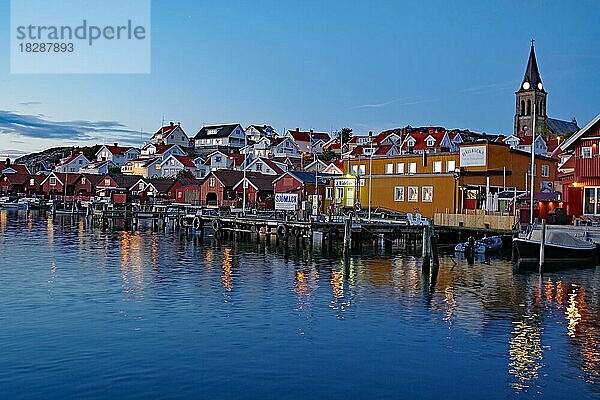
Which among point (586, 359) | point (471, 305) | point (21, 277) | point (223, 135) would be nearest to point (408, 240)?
point (471, 305)

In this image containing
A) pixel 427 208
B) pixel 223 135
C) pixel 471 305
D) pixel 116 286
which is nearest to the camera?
pixel 471 305

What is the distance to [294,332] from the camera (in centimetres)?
2109

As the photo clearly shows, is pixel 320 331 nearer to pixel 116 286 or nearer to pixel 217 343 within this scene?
pixel 217 343

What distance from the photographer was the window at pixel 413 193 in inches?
2266

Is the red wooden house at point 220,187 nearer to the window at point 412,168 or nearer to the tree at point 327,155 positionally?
the window at point 412,168

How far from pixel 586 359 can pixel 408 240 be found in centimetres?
3317

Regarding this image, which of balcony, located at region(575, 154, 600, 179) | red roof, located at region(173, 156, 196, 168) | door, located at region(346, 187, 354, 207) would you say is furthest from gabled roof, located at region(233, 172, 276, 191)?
red roof, located at region(173, 156, 196, 168)

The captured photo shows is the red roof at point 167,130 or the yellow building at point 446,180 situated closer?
the yellow building at point 446,180

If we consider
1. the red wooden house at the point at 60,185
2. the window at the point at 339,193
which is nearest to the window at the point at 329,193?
the window at the point at 339,193

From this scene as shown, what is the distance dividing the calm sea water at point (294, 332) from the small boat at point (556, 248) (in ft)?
5.81

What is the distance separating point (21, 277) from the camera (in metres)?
31.9

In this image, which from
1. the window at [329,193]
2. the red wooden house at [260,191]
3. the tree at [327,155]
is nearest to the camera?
the window at [329,193]

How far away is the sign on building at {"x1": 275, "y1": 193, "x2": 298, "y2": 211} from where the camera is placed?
192 feet

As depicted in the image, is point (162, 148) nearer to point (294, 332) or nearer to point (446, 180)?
point (446, 180)
